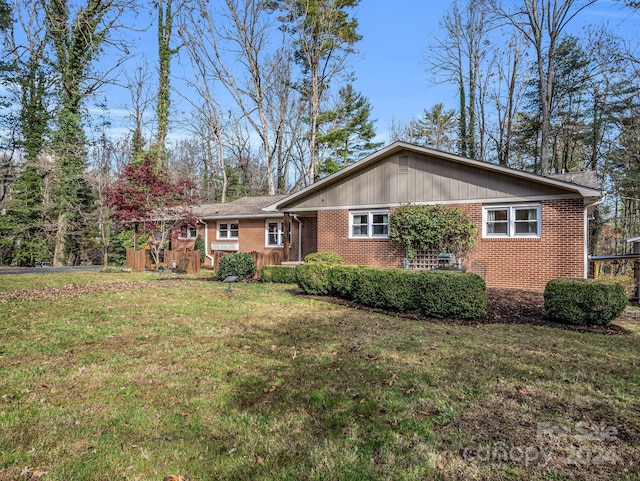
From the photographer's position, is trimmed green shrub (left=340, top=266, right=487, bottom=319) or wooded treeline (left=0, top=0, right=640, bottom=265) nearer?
trimmed green shrub (left=340, top=266, right=487, bottom=319)

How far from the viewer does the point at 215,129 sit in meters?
30.3

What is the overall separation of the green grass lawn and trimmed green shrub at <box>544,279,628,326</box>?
1.78ft

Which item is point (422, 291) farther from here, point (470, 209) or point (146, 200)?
point (146, 200)

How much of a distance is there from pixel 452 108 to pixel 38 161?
30056mm

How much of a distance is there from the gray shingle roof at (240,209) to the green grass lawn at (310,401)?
44.8 feet

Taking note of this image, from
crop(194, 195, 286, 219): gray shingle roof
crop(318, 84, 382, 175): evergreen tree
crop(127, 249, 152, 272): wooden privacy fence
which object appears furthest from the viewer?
crop(318, 84, 382, 175): evergreen tree

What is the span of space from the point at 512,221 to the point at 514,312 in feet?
15.8

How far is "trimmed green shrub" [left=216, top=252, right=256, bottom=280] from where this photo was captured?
506 inches

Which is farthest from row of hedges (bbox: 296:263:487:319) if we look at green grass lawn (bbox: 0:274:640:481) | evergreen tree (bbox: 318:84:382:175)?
evergreen tree (bbox: 318:84:382:175)

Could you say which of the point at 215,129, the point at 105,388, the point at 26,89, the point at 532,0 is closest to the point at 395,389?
the point at 105,388

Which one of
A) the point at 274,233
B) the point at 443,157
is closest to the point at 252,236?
the point at 274,233

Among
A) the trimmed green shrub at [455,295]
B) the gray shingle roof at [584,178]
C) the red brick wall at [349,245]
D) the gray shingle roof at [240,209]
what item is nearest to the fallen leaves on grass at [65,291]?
the red brick wall at [349,245]

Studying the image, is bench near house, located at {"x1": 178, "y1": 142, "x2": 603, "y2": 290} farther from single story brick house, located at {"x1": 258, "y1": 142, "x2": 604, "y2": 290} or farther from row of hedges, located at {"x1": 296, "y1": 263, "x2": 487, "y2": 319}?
row of hedges, located at {"x1": 296, "y1": 263, "x2": 487, "y2": 319}

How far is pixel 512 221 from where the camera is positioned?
11906 mm
